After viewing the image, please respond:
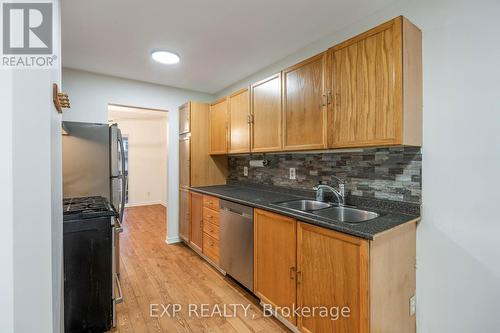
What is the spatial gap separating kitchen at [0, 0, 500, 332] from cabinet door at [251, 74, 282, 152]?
2cm

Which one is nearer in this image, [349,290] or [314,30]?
[349,290]

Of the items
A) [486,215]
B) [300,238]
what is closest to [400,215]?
[486,215]

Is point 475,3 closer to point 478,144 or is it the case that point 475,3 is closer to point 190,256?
point 478,144

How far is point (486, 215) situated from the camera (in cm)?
135

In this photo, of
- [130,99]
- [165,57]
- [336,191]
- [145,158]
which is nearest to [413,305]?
[336,191]

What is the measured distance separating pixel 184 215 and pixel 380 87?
2963mm

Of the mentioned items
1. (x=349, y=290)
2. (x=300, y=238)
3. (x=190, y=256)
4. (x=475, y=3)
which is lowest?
(x=190, y=256)

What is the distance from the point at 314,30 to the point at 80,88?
9.22ft

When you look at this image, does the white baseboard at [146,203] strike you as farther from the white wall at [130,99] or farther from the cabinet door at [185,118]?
the cabinet door at [185,118]

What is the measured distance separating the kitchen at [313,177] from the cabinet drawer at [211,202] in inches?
1.2

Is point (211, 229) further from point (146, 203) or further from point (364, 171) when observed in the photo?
point (146, 203)

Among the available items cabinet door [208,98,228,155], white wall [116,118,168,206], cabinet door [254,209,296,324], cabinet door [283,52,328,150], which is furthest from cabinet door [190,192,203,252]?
white wall [116,118,168,206]

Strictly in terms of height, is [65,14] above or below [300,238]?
above

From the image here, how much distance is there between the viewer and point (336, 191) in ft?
6.68
